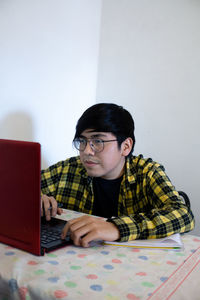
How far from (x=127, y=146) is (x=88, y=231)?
0.65 meters

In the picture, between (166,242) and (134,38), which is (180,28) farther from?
(166,242)

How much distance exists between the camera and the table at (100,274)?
630 mm

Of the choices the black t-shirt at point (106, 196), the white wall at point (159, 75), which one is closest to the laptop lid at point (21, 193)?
the black t-shirt at point (106, 196)

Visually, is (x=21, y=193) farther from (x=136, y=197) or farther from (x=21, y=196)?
(x=136, y=197)

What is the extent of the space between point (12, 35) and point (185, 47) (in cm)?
131

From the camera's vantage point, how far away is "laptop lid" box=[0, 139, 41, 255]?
2.32ft

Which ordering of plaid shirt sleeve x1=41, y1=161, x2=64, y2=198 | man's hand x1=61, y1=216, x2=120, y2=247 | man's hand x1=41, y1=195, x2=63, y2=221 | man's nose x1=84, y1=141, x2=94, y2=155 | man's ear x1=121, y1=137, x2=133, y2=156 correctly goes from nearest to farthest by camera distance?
man's hand x1=61, y1=216, x2=120, y2=247 → man's hand x1=41, y1=195, x2=63, y2=221 → man's nose x1=84, y1=141, x2=94, y2=155 → man's ear x1=121, y1=137, x2=133, y2=156 → plaid shirt sleeve x1=41, y1=161, x2=64, y2=198

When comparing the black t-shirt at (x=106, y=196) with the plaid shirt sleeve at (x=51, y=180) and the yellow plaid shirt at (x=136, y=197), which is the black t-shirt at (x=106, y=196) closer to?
the yellow plaid shirt at (x=136, y=197)

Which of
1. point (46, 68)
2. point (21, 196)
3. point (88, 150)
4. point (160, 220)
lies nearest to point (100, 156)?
point (88, 150)

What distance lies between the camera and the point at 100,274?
0.71m

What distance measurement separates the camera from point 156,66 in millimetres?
2377

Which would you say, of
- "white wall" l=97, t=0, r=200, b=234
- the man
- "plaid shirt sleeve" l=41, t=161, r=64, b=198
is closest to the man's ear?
the man

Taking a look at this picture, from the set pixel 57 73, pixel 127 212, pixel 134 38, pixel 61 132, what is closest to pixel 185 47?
pixel 134 38

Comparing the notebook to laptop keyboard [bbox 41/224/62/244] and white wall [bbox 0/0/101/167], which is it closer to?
laptop keyboard [bbox 41/224/62/244]
